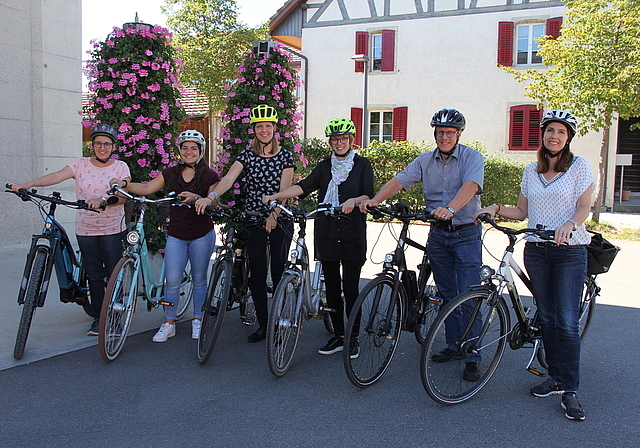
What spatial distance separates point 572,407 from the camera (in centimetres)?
403

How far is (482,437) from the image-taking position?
370cm

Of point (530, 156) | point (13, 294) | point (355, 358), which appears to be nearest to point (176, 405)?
point (355, 358)

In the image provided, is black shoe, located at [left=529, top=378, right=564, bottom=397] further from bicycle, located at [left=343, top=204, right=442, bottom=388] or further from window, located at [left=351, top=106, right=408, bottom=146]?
window, located at [left=351, top=106, right=408, bottom=146]

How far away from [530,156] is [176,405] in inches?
757

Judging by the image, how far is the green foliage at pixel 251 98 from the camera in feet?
22.8

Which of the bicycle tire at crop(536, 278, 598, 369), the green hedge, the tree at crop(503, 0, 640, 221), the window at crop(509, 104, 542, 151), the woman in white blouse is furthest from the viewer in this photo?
the window at crop(509, 104, 542, 151)

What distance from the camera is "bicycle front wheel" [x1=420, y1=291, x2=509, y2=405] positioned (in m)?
4.02

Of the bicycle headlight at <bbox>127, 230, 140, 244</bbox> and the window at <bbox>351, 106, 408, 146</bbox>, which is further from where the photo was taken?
the window at <bbox>351, 106, 408, 146</bbox>

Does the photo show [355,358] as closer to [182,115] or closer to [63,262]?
[63,262]

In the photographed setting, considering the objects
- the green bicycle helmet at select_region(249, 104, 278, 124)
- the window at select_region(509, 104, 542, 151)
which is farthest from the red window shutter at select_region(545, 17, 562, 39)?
the green bicycle helmet at select_region(249, 104, 278, 124)

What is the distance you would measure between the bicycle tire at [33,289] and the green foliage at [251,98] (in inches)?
100

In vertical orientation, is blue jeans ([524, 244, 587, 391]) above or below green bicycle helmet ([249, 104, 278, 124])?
below

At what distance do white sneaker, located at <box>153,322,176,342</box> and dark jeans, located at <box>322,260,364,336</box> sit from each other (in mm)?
1448


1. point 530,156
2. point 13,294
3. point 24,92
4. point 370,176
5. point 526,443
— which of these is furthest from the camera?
point 530,156
